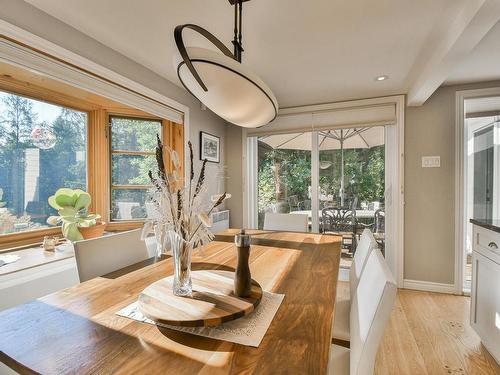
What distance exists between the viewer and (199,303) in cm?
95

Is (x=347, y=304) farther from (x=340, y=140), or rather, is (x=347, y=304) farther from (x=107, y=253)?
(x=340, y=140)

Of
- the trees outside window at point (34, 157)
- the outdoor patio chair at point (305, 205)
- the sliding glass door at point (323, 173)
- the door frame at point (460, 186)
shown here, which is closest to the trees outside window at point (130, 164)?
the trees outside window at point (34, 157)

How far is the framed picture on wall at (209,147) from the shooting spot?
10.6ft

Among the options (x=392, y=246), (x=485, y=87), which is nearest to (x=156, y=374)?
(x=392, y=246)

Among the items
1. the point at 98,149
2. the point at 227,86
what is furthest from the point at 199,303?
the point at 98,149

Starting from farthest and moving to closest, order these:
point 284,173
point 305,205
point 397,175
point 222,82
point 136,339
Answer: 1. point 284,173
2. point 305,205
3. point 397,175
4. point 222,82
5. point 136,339

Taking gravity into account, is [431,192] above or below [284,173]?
below

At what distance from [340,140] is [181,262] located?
291cm

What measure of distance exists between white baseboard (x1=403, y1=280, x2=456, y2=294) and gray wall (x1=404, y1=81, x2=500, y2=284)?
4 centimetres

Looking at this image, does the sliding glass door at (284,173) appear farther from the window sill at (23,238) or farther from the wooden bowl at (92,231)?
the window sill at (23,238)

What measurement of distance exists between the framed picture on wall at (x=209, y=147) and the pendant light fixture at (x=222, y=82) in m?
2.11

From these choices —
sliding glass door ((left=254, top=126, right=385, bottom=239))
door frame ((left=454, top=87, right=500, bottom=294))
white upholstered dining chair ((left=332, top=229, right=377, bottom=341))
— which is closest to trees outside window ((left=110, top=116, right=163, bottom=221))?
sliding glass door ((left=254, top=126, right=385, bottom=239))

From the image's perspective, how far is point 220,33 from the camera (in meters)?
1.87

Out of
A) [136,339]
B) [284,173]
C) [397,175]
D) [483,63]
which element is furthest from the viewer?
[284,173]
